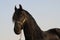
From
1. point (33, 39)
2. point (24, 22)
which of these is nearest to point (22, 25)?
point (24, 22)

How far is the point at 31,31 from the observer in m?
7.11

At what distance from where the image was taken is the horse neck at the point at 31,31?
7051 millimetres

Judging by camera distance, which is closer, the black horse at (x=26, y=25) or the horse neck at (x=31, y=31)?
the black horse at (x=26, y=25)

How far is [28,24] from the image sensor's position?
23.4 ft

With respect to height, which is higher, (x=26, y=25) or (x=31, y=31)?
(x=26, y=25)

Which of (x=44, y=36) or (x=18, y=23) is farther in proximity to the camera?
(x=44, y=36)

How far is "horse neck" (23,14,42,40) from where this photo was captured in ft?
23.1

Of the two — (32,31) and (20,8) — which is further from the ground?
(20,8)

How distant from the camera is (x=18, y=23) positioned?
6863mm

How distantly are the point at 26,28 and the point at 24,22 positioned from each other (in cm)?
21

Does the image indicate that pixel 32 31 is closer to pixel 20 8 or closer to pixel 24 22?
pixel 24 22

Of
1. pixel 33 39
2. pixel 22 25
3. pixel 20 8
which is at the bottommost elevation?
pixel 33 39

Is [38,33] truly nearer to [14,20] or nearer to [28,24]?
[28,24]

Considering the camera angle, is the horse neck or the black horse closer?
the black horse
